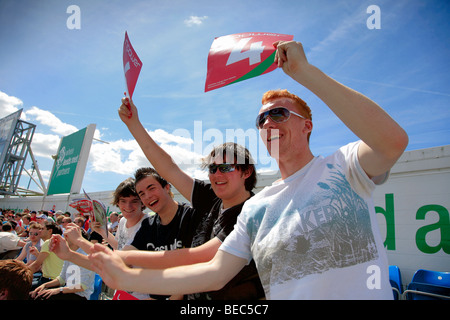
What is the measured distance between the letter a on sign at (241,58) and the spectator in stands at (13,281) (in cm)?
236

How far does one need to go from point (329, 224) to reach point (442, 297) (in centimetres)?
411

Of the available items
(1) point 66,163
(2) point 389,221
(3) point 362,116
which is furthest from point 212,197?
(1) point 66,163

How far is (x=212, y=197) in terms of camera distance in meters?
2.12

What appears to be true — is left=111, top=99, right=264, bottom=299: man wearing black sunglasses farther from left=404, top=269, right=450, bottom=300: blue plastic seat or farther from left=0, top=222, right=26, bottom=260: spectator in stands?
left=0, top=222, right=26, bottom=260: spectator in stands

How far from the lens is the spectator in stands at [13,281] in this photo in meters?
2.16

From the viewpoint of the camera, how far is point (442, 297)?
11.8 ft

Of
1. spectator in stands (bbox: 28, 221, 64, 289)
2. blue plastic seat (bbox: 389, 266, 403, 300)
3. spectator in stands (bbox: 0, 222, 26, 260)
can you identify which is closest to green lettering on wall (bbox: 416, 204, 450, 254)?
blue plastic seat (bbox: 389, 266, 403, 300)

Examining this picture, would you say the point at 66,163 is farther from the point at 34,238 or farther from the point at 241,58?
the point at 241,58

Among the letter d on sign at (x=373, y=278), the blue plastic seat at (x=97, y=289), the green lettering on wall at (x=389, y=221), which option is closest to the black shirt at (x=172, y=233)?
the letter d on sign at (x=373, y=278)

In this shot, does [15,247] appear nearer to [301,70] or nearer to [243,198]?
[243,198]

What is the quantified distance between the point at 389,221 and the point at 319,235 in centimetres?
523

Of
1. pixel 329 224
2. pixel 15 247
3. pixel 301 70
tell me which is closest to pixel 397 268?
pixel 329 224

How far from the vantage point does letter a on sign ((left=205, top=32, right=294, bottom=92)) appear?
1.61 metres

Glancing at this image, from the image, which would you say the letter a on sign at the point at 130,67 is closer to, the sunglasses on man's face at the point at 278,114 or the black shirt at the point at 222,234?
the black shirt at the point at 222,234
